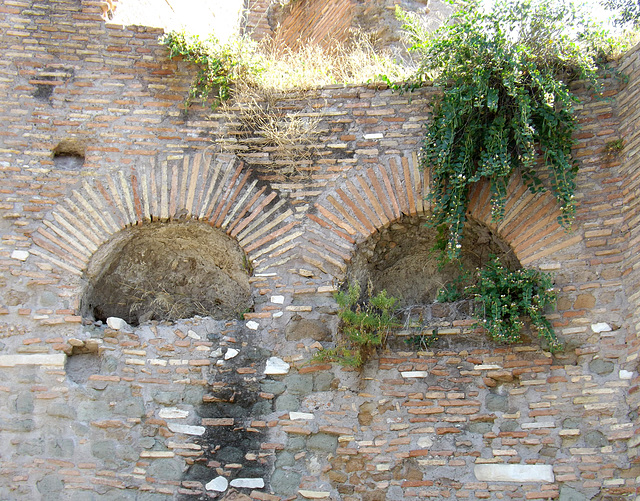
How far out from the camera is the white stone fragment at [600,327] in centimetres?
529

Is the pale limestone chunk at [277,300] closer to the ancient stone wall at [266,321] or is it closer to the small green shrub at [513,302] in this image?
the ancient stone wall at [266,321]

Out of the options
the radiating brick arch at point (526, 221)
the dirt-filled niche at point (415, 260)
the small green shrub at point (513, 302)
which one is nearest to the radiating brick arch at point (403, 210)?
the radiating brick arch at point (526, 221)

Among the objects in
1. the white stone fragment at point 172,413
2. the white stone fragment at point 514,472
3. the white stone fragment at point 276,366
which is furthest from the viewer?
the white stone fragment at point 276,366

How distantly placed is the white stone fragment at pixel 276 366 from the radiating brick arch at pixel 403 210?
829 millimetres

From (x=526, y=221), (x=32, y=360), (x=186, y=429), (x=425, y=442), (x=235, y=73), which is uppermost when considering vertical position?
(x=235, y=73)

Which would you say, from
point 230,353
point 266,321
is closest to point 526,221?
point 266,321

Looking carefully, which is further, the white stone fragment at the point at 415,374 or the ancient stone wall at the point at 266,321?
the white stone fragment at the point at 415,374

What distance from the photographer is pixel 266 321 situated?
570 centimetres

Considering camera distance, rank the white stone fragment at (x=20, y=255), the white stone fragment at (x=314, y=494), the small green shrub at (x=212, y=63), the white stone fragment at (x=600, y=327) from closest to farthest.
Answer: the white stone fragment at (x=314, y=494) < the white stone fragment at (x=600, y=327) < the white stone fragment at (x=20, y=255) < the small green shrub at (x=212, y=63)

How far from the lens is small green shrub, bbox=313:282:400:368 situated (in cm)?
546

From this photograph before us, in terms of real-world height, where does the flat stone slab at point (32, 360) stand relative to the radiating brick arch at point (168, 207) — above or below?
below

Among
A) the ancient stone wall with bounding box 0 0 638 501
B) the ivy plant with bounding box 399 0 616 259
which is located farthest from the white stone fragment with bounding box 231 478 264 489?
the ivy plant with bounding box 399 0 616 259

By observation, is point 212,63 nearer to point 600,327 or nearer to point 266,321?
point 266,321

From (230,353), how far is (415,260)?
1733 millimetres
